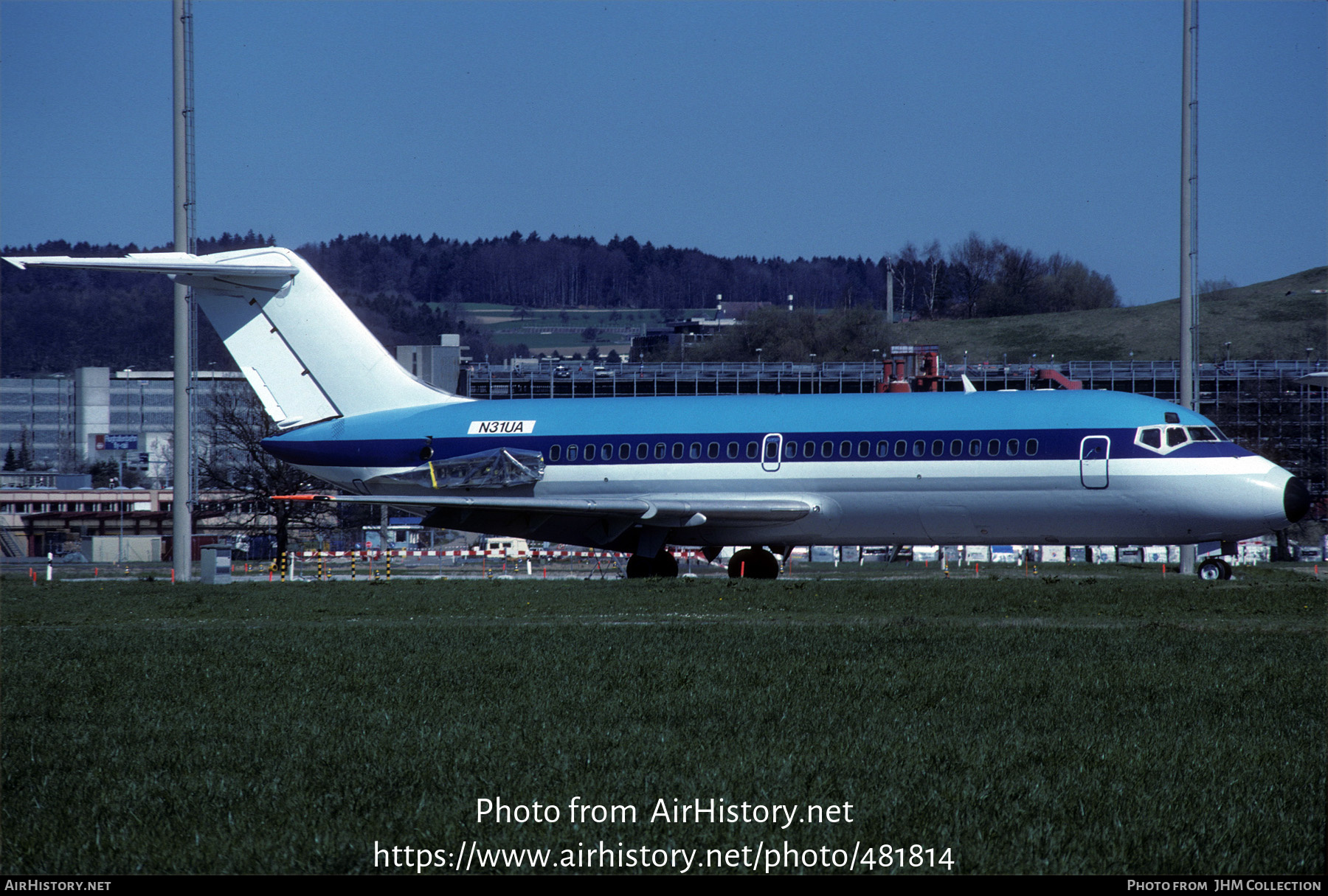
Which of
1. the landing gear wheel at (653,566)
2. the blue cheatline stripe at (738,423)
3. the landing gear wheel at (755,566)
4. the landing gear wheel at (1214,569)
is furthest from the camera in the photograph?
the landing gear wheel at (755,566)

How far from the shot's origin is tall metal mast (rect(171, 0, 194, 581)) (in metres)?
32.5

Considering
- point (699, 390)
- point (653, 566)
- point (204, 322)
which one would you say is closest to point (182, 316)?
point (653, 566)

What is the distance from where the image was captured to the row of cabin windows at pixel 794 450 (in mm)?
25750

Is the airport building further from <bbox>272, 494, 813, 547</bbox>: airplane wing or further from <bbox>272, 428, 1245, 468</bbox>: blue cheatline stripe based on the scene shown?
<bbox>272, 494, 813, 547</bbox>: airplane wing

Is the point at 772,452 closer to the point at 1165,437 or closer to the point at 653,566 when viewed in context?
the point at 653,566

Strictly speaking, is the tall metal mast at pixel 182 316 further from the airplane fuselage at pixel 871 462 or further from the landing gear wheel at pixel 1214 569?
the landing gear wheel at pixel 1214 569

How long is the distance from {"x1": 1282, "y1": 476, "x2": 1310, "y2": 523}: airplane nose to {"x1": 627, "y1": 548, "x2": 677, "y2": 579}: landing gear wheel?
11.8 m

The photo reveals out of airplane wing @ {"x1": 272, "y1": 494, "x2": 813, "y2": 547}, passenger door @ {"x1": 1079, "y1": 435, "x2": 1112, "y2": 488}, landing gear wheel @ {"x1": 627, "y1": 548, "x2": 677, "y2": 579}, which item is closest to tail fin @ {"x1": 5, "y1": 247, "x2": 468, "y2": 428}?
airplane wing @ {"x1": 272, "y1": 494, "x2": 813, "y2": 547}

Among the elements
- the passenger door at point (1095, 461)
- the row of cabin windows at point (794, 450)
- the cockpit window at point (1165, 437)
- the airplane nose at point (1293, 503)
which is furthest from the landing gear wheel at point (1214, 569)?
the row of cabin windows at point (794, 450)

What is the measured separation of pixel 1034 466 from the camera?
25359 millimetres

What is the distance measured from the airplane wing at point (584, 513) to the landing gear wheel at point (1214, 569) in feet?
26.2

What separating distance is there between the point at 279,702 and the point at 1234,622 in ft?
42.9

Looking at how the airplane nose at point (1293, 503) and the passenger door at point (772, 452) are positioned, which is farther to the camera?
the passenger door at point (772, 452)
